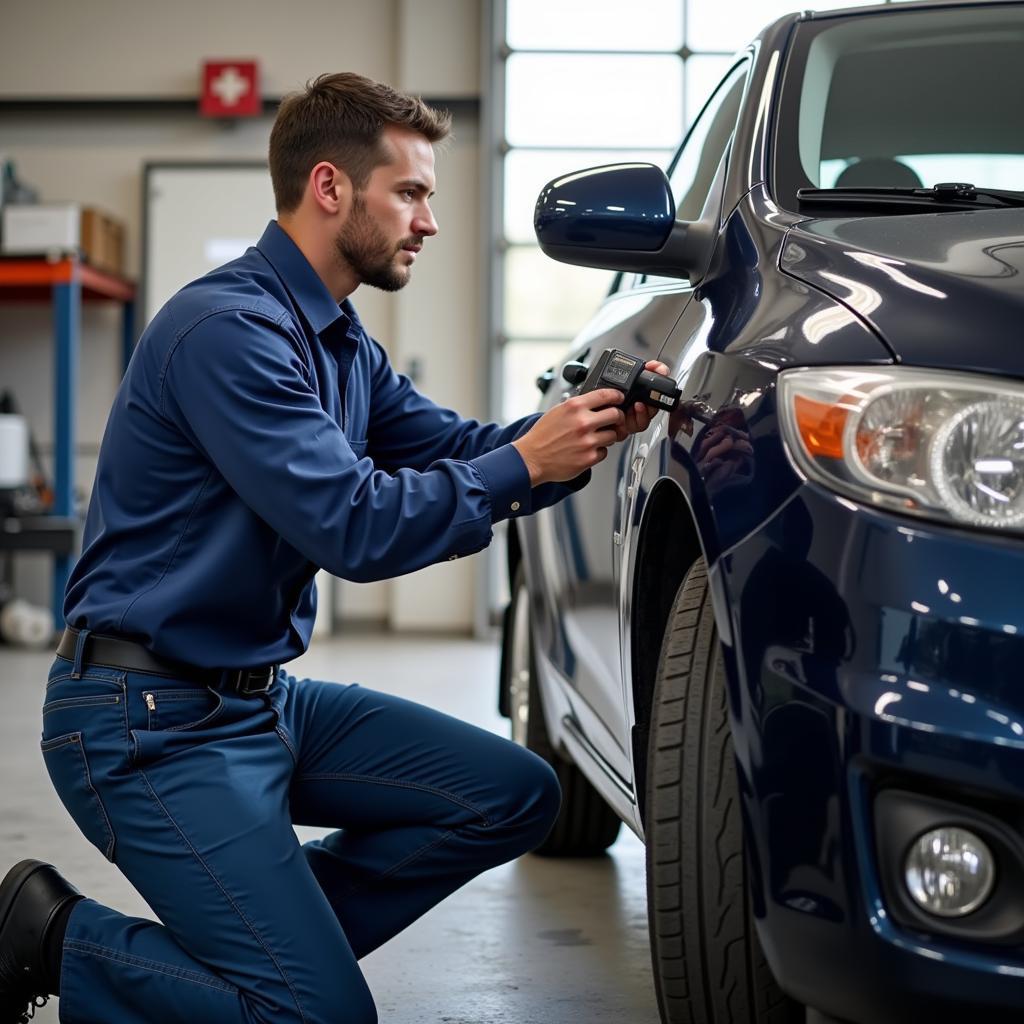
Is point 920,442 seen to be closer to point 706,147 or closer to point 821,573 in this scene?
point 821,573

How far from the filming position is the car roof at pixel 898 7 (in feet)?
6.46

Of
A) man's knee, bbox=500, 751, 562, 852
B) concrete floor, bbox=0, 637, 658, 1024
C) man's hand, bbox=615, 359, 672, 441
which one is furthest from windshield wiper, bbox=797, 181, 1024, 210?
concrete floor, bbox=0, 637, 658, 1024

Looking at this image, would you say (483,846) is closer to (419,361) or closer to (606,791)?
(606,791)

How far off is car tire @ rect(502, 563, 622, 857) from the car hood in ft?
5.07

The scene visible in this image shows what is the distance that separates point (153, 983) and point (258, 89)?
725 centimetres

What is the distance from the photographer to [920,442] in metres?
1.18

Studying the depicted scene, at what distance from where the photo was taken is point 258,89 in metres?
8.26

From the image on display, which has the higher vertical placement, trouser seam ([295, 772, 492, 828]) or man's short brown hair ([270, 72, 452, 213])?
man's short brown hair ([270, 72, 452, 213])

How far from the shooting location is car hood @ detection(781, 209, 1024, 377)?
1.19m

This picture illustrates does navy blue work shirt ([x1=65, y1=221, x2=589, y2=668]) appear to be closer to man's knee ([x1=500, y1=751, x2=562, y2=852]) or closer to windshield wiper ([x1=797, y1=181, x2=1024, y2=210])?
man's knee ([x1=500, y1=751, x2=562, y2=852])

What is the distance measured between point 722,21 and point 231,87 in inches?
107

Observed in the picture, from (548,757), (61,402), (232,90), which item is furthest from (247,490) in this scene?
(232,90)

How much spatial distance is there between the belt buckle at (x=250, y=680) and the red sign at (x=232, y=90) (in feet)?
22.6

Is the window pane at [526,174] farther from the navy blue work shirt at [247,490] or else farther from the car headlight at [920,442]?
the car headlight at [920,442]
